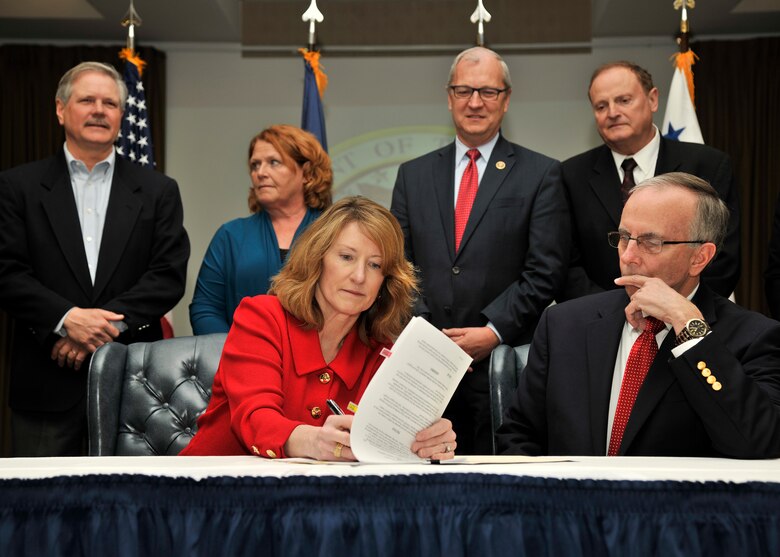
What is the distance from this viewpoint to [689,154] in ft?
12.0

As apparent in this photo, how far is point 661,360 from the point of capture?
2305mm

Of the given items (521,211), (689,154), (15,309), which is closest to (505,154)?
(521,211)

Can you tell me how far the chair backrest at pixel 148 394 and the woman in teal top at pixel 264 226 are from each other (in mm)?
1014

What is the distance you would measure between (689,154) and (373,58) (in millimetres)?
3639

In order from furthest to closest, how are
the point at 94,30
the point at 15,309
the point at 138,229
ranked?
the point at 94,30, the point at 138,229, the point at 15,309

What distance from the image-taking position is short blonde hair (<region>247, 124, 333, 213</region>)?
3.95 meters

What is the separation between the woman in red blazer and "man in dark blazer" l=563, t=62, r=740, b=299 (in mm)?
1131

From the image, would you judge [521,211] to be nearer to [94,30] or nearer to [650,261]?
[650,261]

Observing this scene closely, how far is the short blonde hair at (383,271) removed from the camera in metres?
2.53

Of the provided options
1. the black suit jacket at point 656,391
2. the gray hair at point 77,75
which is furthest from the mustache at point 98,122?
the black suit jacket at point 656,391

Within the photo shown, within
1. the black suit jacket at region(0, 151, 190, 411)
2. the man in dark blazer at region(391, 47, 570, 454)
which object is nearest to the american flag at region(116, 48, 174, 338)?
the black suit jacket at region(0, 151, 190, 411)

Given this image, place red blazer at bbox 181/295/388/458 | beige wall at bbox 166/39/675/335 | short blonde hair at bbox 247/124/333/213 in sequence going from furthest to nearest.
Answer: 1. beige wall at bbox 166/39/675/335
2. short blonde hair at bbox 247/124/333/213
3. red blazer at bbox 181/295/388/458

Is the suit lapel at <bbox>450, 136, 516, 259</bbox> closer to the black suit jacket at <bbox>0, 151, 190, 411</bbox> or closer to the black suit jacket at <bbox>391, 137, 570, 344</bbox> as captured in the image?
the black suit jacket at <bbox>391, 137, 570, 344</bbox>

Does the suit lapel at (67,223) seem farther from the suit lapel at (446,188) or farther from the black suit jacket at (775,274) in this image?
the black suit jacket at (775,274)
